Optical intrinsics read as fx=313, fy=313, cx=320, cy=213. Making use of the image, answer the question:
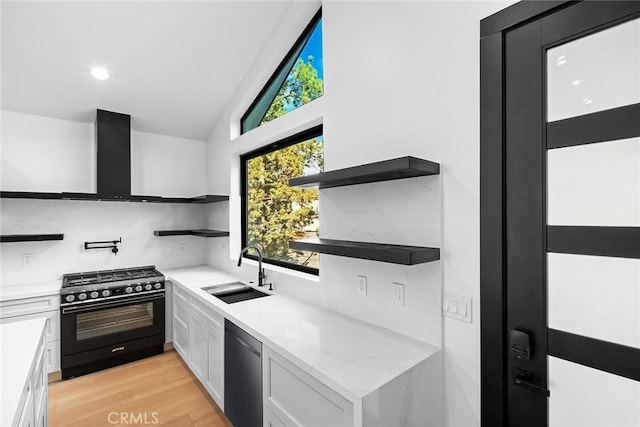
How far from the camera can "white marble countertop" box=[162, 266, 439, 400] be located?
1307 millimetres

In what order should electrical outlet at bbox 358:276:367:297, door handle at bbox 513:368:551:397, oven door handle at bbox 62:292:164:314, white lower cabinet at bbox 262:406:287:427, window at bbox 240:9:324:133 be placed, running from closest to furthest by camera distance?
door handle at bbox 513:368:551:397
white lower cabinet at bbox 262:406:287:427
electrical outlet at bbox 358:276:367:297
window at bbox 240:9:324:133
oven door handle at bbox 62:292:164:314

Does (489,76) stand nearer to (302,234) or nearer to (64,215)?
(302,234)

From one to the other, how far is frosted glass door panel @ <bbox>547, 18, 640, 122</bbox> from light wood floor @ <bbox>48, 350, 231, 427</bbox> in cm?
275

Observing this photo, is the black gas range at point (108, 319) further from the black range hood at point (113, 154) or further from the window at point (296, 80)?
the window at point (296, 80)

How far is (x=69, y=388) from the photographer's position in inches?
109

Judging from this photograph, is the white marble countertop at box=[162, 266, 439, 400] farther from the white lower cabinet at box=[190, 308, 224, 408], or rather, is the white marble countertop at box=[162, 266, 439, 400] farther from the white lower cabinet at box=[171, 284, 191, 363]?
the white lower cabinet at box=[171, 284, 191, 363]

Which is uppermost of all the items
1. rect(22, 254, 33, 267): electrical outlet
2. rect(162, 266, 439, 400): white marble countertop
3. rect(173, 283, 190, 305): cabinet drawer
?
rect(22, 254, 33, 267): electrical outlet

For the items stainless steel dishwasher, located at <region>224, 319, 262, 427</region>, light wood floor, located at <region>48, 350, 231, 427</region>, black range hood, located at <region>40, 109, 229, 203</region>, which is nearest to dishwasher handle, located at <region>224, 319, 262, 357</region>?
stainless steel dishwasher, located at <region>224, 319, 262, 427</region>

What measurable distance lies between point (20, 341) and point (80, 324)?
1.64m

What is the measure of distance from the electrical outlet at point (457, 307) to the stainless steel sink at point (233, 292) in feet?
5.08

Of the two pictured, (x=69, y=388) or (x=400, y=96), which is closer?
(x=400, y=96)

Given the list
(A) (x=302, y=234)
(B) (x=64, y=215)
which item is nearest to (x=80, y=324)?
(B) (x=64, y=215)

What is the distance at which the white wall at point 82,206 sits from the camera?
3.06m

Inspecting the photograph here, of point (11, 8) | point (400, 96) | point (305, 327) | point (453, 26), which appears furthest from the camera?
point (11, 8)
